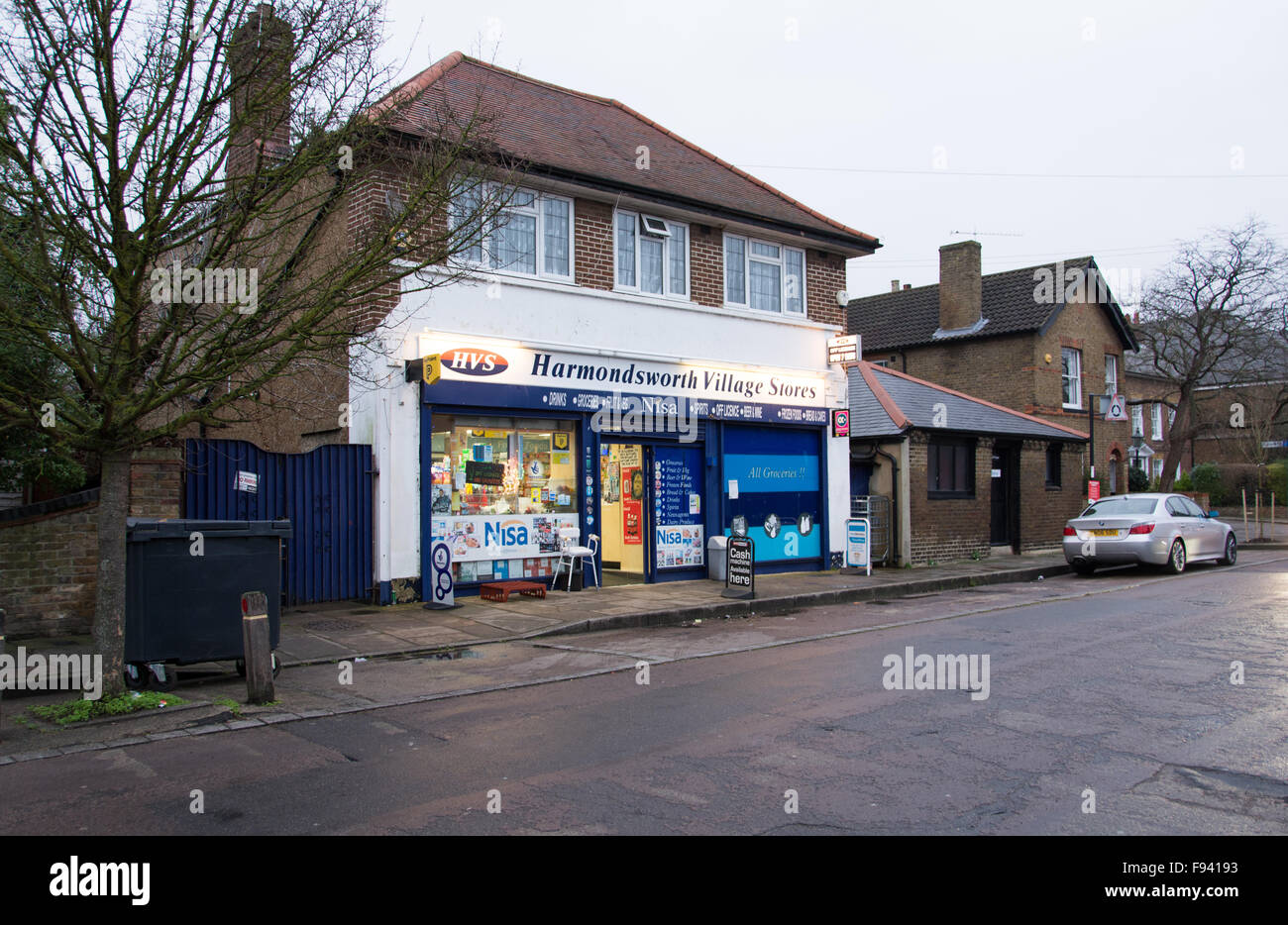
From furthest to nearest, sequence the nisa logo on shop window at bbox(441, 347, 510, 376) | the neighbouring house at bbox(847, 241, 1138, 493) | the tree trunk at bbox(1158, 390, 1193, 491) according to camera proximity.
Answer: the tree trunk at bbox(1158, 390, 1193, 491) → the neighbouring house at bbox(847, 241, 1138, 493) → the nisa logo on shop window at bbox(441, 347, 510, 376)

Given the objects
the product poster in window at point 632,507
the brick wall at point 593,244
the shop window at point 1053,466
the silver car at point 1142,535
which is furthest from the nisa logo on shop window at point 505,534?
the shop window at point 1053,466

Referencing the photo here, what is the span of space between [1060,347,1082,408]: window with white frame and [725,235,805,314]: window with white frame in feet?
49.7

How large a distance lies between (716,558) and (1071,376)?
62.9ft

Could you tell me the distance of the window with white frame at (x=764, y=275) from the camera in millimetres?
17250

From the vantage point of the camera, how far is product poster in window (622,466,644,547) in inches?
627

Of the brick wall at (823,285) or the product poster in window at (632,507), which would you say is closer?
the product poster in window at (632,507)

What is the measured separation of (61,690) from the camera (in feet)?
26.4

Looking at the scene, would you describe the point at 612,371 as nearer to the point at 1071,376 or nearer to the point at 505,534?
the point at 505,534

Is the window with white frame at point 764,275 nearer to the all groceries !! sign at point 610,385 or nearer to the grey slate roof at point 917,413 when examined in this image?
the all groceries !! sign at point 610,385

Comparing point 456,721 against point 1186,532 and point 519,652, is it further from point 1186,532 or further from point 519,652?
point 1186,532

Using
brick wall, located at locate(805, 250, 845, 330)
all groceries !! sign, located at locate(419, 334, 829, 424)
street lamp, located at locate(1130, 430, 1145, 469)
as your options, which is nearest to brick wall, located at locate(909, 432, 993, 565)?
all groceries !! sign, located at locate(419, 334, 829, 424)

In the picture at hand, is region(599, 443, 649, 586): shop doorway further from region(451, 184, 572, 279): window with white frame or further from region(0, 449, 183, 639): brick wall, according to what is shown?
region(0, 449, 183, 639): brick wall

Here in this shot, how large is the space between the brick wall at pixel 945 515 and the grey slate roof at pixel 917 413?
51cm

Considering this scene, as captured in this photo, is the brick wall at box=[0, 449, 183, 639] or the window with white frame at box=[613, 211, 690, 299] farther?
the window with white frame at box=[613, 211, 690, 299]
